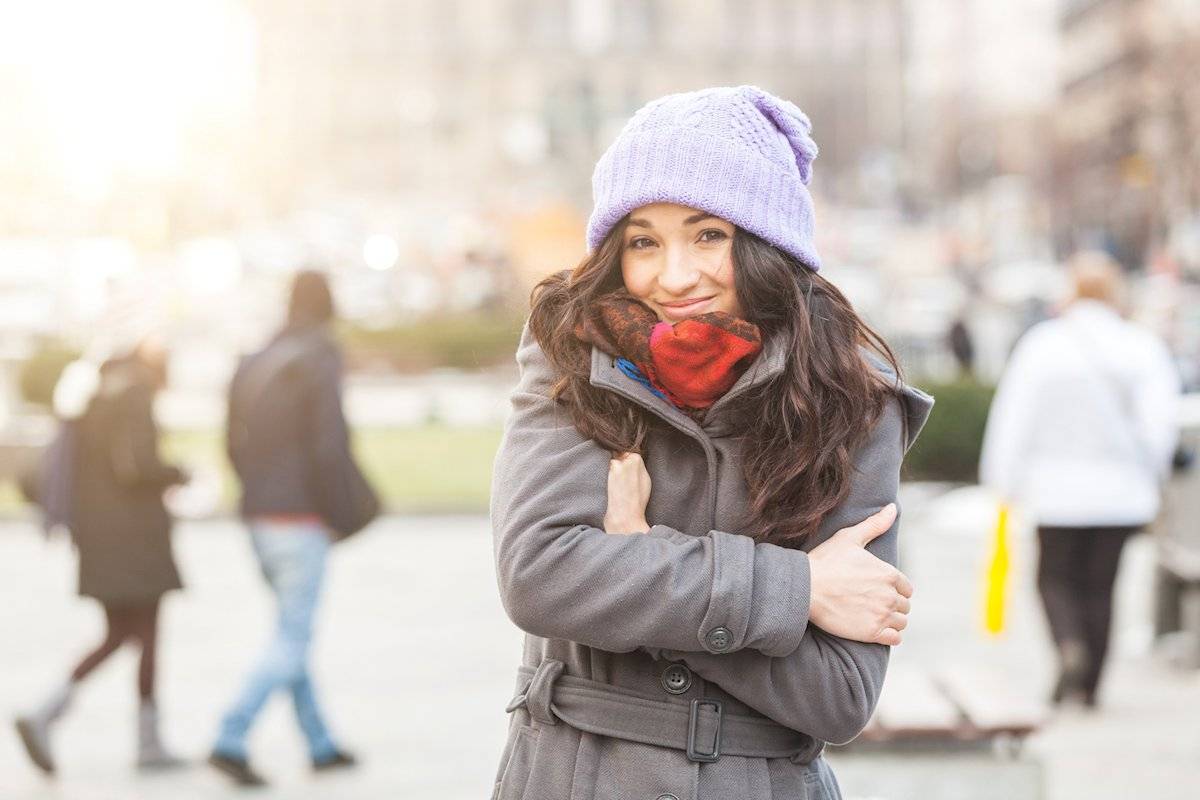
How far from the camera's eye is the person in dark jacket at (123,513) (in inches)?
264

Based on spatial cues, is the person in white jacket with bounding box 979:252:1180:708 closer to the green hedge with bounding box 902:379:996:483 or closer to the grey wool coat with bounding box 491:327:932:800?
the grey wool coat with bounding box 491:327:932:800

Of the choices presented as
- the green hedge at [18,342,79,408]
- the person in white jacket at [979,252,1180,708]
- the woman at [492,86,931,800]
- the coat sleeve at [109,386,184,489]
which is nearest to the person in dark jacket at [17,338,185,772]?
the coat sleeve at [109,386,184,489]

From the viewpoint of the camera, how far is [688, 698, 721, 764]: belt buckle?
2.51m

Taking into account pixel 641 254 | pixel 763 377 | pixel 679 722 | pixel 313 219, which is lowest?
pixel 313 219

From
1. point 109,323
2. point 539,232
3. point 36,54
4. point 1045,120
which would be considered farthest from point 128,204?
point 1045,120

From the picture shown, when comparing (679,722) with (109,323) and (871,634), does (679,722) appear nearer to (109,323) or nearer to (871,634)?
(871,634)

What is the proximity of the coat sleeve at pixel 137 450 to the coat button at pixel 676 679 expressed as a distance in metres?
4.53

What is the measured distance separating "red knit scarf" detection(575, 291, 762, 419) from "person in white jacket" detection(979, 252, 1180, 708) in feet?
17.4

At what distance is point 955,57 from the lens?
13050cm

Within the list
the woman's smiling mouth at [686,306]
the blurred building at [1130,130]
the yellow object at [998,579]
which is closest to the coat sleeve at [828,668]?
the woman's smiling mouth at [686,306]

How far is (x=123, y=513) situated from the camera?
6.75 m

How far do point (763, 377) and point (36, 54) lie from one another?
3240cm

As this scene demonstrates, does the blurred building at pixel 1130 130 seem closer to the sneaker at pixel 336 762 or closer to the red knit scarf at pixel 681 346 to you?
the sneaker at pixel 336 762

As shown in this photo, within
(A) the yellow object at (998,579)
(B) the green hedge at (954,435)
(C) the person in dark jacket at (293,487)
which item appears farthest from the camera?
(B) the green hedge at (954,435)
